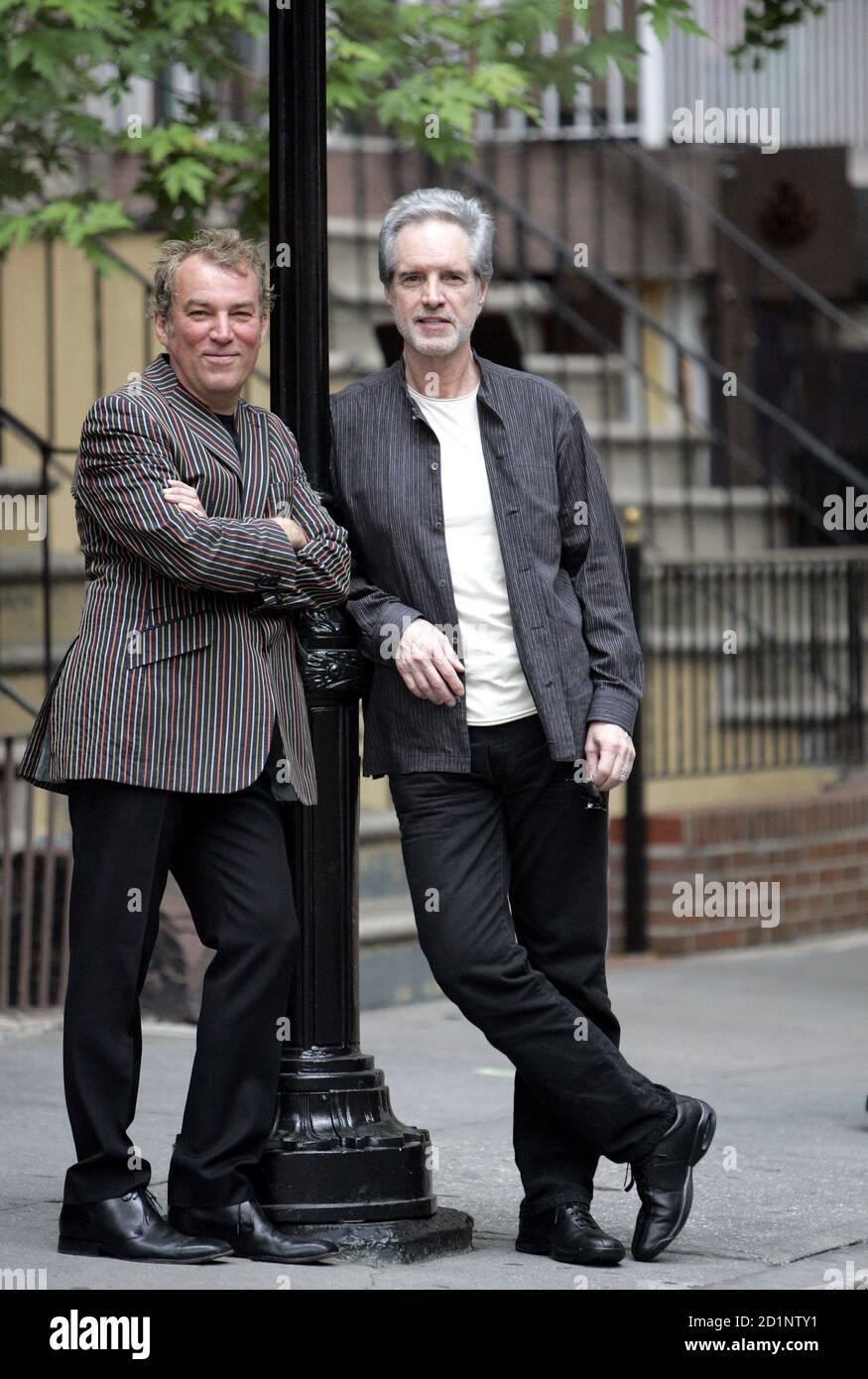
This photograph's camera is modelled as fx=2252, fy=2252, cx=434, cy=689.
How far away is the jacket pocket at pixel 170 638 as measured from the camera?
4.44m

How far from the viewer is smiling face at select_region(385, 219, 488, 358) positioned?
4625 mm

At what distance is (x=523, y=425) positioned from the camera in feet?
15.6

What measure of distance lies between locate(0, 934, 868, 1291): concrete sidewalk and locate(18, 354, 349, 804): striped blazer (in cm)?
102

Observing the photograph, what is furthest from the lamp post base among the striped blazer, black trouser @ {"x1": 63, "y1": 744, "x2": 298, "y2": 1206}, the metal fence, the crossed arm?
the metal fence

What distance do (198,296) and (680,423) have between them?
327 inches

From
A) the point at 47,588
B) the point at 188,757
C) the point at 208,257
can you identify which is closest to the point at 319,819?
the point at 188,757

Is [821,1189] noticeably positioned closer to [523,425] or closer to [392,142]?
[523,425]

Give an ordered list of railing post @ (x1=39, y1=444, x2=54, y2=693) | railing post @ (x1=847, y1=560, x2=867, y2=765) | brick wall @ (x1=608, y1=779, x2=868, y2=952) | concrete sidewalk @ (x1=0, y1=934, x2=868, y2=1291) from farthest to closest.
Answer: railing post @ (x1=847, y1=560, x2=867, y2=765) → brick wall @ (x1=608, y1=779, x2=868, y2=952) → railing post @ (x1=39, y1=444, x2=54, y2=693) → concrete sidewalk @ (x1=0, y1=934, x2=868, y2=1291)

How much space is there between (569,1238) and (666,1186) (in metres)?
0.23

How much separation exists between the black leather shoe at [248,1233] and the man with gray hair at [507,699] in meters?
0.54

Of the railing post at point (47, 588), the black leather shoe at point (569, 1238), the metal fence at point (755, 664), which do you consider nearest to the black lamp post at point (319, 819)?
the black leather shoe at point (569, 1238)

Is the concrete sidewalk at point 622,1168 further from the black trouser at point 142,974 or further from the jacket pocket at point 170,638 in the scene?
the jacket pocket at point 170,638

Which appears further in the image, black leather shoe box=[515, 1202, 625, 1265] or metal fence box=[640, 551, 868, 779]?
metal fence box=[640, 551, 868, 779]

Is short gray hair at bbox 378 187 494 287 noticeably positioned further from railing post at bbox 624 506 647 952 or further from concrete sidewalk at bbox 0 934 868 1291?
railing post at bbox 624 506 647 952
